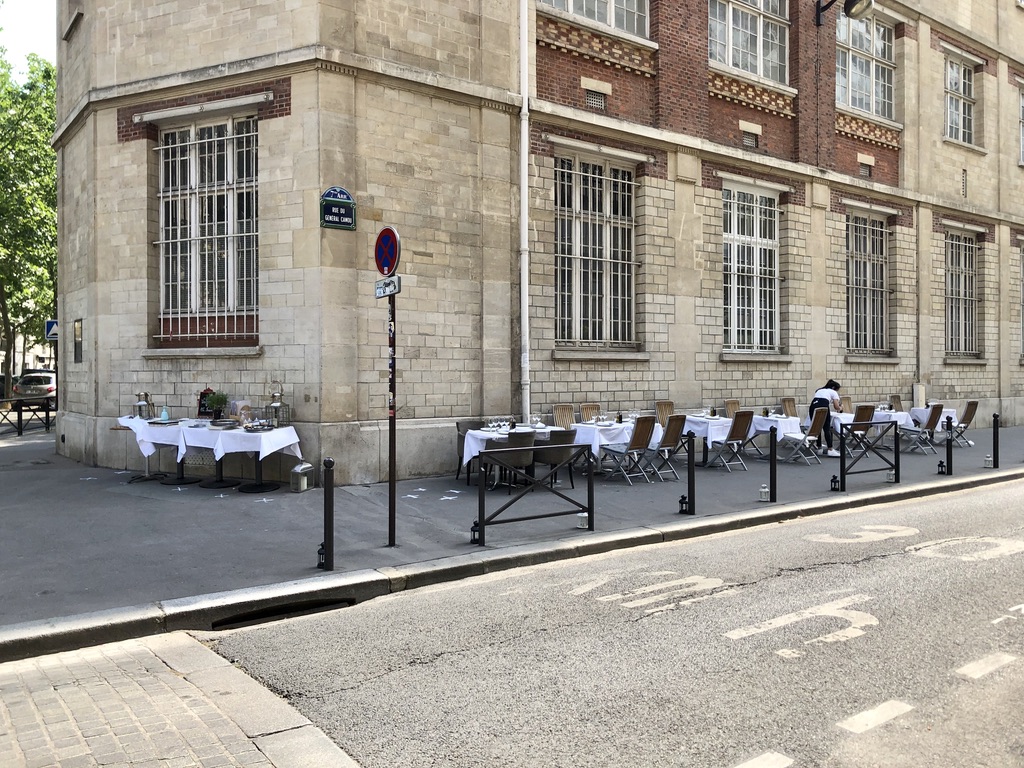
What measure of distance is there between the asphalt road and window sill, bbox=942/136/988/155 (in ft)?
54.7

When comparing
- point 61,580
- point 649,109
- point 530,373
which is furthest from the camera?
point 649,109

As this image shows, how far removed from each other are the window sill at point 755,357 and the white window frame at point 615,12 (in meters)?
6.23

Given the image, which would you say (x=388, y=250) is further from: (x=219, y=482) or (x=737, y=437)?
(x=737, y=437)

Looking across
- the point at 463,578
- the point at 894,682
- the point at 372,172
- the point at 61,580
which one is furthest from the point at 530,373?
the point at 894,682

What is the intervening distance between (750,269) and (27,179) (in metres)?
24.7

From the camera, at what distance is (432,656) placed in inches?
188

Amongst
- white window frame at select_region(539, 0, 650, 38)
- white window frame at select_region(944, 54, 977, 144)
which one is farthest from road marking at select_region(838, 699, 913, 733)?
white window frame at select_region(944, 54, 977, 144)

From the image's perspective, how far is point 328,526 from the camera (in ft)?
21.9

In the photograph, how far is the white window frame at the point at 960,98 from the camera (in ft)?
68.6

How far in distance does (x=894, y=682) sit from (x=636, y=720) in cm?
146

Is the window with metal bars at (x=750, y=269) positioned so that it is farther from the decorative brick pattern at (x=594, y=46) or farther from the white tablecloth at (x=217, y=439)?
the white tablecloth at (x=217, y=439)

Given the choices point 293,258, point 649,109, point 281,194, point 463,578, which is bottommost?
point 463,578

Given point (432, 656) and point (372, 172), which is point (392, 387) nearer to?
point (432, 656)

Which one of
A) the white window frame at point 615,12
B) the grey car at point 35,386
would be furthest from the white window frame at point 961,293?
the grey car at point 35,386
